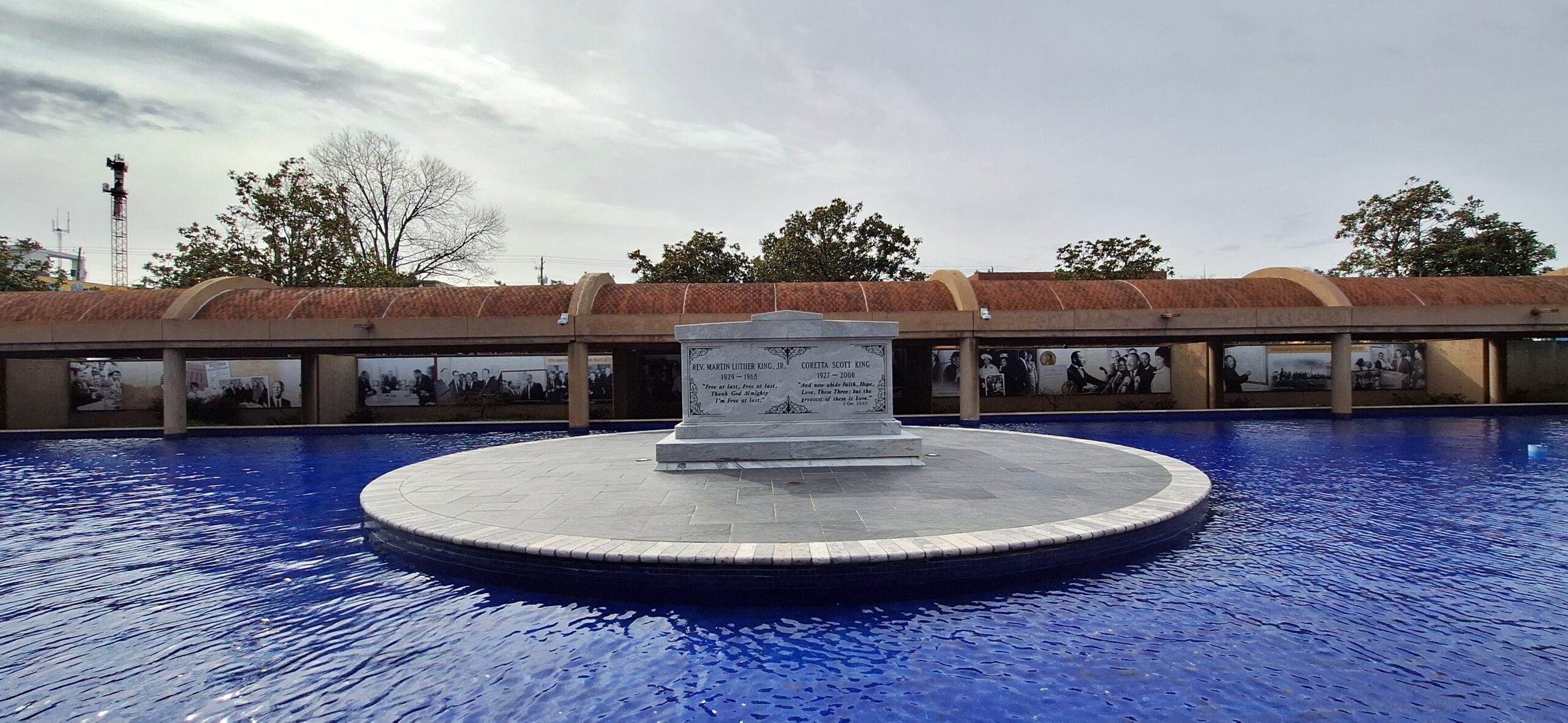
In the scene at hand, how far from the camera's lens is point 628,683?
5.07m

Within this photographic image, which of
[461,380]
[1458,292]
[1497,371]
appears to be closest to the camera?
[1458,292]

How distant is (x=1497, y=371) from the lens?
27.0 metres

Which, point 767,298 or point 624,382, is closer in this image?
point 767,298

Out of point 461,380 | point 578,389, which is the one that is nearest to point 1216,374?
point 578,389

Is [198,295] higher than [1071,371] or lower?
higher

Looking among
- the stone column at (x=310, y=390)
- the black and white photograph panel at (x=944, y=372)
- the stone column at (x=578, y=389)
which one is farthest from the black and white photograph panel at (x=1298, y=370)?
the stone column at (x=310, y=390)

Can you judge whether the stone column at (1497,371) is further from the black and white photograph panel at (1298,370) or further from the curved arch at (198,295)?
the curved arch at (198,295)

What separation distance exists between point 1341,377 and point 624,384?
24.0m

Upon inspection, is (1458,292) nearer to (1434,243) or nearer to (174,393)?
(1434,243)

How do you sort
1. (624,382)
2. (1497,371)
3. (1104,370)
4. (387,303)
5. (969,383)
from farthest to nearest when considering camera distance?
(1104,370) < (1497,371) < (624,382) < (387,303) < (969,383)

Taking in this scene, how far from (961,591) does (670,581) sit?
2.70 m

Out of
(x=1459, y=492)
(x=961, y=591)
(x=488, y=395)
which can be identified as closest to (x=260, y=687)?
(x=961, y=591)

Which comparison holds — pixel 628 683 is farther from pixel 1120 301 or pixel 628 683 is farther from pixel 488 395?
pixel 488 395

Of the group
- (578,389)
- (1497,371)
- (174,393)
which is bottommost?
(1497,371)
